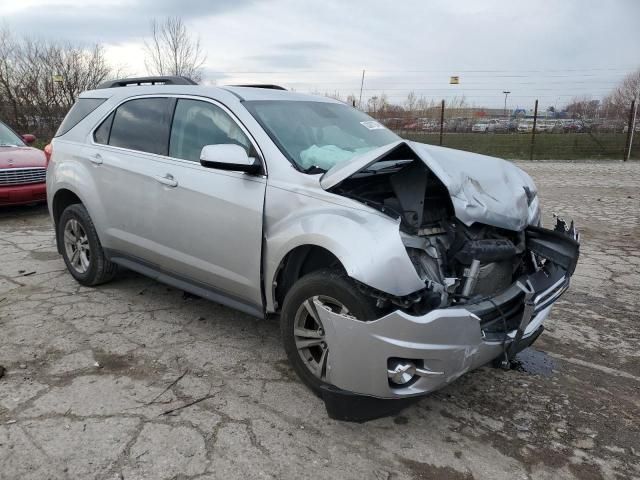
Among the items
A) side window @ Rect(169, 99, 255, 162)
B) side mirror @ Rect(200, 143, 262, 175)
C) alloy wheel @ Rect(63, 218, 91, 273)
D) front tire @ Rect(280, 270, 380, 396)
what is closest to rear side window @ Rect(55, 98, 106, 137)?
alloy wheel @ Rect(63, 218, 91, 273)

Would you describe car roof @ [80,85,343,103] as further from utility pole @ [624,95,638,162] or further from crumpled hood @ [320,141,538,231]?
utility pole @ [624,95,638,162]

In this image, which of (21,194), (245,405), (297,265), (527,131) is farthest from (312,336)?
(527,131)

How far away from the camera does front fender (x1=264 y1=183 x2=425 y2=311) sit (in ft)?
8.04

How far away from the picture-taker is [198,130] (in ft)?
12.1

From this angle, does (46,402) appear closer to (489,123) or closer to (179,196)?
(179,196)

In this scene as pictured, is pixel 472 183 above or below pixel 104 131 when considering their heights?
below

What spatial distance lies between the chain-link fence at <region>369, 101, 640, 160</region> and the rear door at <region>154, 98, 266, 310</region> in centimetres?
1407

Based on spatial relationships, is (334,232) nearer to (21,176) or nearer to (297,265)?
(297,265)

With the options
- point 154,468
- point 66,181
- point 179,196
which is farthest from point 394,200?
point 66,181

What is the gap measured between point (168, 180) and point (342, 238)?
1.64 m

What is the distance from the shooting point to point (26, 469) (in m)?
2.41

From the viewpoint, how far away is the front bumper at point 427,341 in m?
2.40

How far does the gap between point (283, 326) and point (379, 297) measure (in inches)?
28.5

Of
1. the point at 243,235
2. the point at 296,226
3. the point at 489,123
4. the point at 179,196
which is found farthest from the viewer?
the point at 489,123
